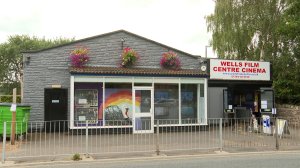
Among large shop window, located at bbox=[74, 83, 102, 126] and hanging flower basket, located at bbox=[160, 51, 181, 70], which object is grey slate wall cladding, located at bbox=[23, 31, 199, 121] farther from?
large shop window, located at bbox=[74, 83, 102, 126]

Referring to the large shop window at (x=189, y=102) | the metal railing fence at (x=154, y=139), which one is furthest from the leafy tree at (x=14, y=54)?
the metal railing fence at (x=154, y=139)

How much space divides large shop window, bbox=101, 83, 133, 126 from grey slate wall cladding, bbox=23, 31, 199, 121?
1.44m

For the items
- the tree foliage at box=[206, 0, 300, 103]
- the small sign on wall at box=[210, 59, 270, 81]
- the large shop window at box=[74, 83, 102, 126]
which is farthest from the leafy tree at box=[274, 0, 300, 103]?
the large shop window at box=[74, 83, 102, 126]

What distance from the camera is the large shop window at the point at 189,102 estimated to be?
65.5ft

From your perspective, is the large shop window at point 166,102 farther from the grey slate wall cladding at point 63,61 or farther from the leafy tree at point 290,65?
the leafy tree at point 290,65

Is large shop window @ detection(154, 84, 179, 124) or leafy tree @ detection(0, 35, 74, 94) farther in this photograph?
leafy tree @ detection(0, 35, 74, 94)

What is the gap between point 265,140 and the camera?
50.2 feet

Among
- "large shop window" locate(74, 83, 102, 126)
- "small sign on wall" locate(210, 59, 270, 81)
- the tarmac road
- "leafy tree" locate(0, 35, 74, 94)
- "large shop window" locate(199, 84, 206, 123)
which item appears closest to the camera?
the tarmac road

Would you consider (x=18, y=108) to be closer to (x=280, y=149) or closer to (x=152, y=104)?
(x=152, y=104)

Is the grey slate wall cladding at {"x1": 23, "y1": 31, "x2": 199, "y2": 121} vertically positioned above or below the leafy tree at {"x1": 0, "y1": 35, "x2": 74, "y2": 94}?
below

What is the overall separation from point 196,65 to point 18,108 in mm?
10188

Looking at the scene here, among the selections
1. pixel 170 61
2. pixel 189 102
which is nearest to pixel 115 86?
pixel 170 61

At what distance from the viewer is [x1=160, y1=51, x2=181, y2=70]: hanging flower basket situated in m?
20.3

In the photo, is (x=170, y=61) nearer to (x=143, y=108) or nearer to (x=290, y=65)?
(x=143, y=108)
